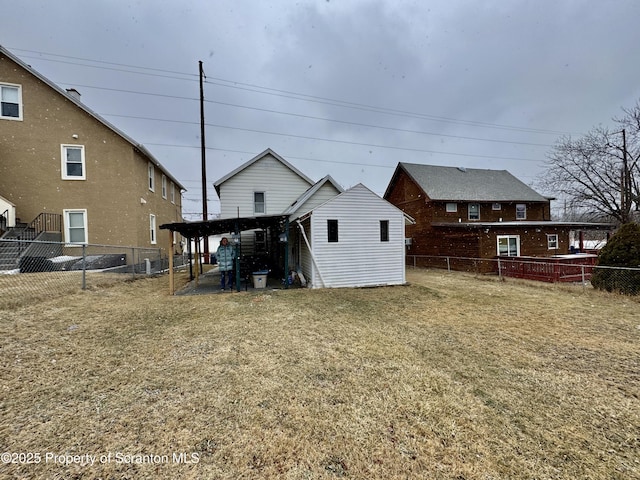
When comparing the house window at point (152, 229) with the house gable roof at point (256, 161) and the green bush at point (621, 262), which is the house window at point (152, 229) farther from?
the green bush at point (621, 262)

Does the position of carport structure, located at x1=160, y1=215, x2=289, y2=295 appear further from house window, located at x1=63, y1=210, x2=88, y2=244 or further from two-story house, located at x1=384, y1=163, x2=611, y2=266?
two-story house, located at x1=384, y1=163, x2=611, y2=266

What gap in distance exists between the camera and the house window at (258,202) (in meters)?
15.9

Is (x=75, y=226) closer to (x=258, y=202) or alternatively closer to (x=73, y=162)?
(x=73, y=162)

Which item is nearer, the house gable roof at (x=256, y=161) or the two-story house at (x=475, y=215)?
the house gable roof at (x=256, y=161)

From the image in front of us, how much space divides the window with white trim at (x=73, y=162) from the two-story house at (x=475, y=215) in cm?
1982

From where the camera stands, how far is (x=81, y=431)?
2498 mm

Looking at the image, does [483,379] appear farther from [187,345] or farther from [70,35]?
[70,35]

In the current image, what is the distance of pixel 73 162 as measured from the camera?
1237cm

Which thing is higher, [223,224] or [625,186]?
[625,186]

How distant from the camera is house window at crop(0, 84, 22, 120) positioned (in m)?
11.7

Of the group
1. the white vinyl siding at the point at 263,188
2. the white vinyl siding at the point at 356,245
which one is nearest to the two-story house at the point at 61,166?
→ the white vinyl siding at the point at 263,188

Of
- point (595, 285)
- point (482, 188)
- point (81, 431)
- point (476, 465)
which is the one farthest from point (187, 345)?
point (482, 188)

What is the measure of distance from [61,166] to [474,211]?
972 inches

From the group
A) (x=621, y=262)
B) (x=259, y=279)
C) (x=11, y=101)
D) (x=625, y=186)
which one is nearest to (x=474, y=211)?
(x=625, y=186)
